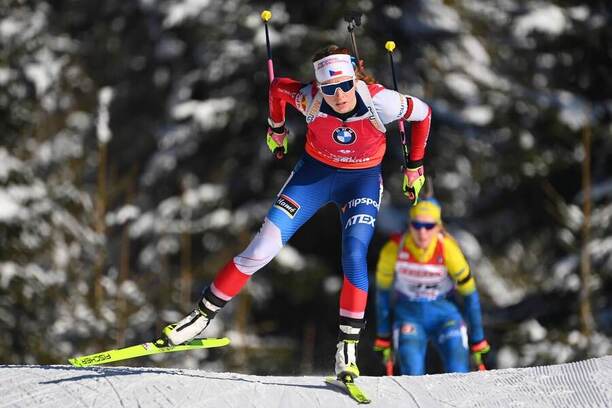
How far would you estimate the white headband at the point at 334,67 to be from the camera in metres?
7.18

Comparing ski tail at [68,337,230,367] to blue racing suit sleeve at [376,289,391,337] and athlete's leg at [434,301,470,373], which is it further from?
athlete's leg at [434,301,470,373]

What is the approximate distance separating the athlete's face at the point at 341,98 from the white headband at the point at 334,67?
1.0 inches

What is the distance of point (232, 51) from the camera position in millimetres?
19719

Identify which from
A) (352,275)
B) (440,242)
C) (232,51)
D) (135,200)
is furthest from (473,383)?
(135,200)

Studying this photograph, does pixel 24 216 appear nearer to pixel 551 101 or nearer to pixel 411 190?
pixel 551 101

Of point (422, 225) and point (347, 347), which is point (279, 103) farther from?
point (422, 225)

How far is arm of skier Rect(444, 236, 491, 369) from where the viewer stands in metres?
9.43

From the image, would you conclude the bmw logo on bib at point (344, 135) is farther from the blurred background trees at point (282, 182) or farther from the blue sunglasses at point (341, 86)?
the blurred background trees at point (282, 182)

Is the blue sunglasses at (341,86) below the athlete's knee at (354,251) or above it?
above

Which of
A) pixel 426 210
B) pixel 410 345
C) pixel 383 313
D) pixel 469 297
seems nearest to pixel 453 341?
pixel 410 345

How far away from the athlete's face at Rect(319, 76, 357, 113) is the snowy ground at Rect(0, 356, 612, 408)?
168 centimetres

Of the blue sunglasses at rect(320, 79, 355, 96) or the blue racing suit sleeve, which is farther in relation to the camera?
the blue racing suit sleeve

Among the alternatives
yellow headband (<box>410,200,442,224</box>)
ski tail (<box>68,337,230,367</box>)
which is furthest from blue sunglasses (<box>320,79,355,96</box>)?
yellow headband (<box>410,200,442,224</box>)

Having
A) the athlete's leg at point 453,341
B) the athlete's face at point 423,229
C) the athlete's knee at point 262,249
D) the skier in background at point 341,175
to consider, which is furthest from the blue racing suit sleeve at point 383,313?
the athlete's knee at point 262,249
